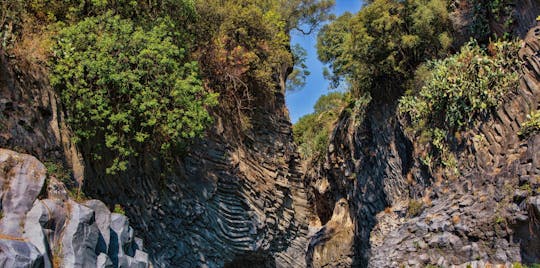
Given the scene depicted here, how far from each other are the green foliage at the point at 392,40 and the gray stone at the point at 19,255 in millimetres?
13296

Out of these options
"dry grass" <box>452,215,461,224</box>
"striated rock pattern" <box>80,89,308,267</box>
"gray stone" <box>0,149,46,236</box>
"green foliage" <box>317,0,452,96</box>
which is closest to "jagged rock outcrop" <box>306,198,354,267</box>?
"striated rock pattern" <box>80,89,308,267</box>

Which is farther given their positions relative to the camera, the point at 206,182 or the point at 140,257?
the point at 206,182

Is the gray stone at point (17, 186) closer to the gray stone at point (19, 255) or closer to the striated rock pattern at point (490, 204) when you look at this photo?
the gray stone at point (19, 255)

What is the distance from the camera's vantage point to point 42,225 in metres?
8.87

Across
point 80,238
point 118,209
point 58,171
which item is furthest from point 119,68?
point 80,238

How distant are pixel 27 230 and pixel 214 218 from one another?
9.04 metres

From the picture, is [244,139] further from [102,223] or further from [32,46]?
[102,223]

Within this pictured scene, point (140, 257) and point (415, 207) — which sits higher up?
point (415, 207)

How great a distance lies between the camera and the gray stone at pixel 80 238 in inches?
360

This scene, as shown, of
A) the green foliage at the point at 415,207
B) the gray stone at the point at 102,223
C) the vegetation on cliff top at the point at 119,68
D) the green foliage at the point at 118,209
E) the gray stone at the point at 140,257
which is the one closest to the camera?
the gray stone at the point at 102,223

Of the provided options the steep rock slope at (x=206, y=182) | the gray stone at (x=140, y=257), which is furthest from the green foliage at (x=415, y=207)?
the gray stone at (x=140, y=257)

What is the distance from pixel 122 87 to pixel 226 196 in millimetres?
6236

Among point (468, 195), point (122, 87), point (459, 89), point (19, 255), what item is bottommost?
point (19, 255)

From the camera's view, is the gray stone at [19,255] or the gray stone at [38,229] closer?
the gray stone at [19,255]
